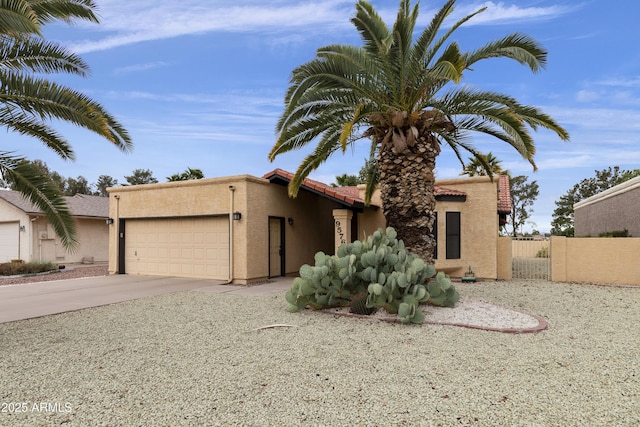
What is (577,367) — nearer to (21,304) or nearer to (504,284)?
(504,284)

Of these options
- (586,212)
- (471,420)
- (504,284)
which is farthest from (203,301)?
(586,212)

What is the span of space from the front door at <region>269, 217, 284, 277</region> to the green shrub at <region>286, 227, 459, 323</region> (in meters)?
6.15

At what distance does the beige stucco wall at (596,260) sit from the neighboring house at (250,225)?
94.3 inches

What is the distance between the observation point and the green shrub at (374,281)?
7814mm

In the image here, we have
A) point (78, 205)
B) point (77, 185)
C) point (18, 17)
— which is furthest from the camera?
point (77, 185)

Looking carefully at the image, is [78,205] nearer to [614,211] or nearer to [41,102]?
[41,102]

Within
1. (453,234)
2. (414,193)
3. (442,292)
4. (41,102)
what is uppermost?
(41,102)

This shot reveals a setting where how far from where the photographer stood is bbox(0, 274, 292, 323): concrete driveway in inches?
374

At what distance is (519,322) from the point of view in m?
7.77

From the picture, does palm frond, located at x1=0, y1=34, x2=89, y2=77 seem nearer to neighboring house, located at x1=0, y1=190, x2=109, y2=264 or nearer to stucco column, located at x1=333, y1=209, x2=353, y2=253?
stucco column, located at x1=333, y1=209, x2=353, y2=253

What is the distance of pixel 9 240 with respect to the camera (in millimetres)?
21484

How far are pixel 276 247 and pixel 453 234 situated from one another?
6.53 meters

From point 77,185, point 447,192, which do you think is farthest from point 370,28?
point 77,185

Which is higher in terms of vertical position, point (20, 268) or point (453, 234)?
point (453, 234)
